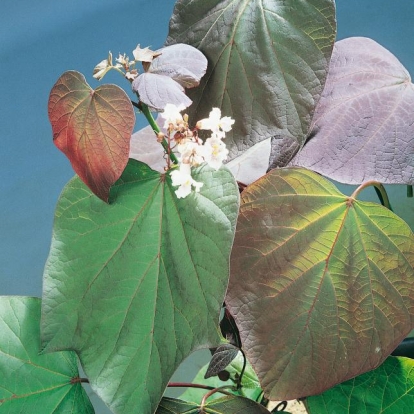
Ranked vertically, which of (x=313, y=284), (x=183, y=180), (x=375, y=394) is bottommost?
(x=375, y=394)

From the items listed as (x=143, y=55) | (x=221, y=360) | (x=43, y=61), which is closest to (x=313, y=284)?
(x=221, y=360)

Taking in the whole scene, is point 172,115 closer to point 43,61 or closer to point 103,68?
point 103,68

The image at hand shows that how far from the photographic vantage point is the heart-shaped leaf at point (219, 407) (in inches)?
23.0

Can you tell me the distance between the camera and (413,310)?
543 mm

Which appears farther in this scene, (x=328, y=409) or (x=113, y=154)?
(x=328, y=409)

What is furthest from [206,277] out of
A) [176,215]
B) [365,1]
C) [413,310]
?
[365,1]

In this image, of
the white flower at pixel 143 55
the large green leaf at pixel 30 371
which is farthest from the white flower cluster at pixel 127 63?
the large green leaf at pixel 30 371

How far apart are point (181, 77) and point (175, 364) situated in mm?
220

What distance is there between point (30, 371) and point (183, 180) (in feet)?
0.84

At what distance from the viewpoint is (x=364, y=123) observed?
57 centimetres

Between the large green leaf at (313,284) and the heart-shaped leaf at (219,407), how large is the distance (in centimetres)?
6

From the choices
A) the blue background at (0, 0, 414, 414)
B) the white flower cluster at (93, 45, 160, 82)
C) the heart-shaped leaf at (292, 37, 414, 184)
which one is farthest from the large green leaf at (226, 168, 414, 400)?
the blue background at (0, 0, 414, 414)

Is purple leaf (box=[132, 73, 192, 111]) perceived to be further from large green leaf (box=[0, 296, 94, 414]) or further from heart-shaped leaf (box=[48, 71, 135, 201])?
large green leaf (box=[0, 296, 94, 414])

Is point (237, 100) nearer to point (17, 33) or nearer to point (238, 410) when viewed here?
point (238, 410)
